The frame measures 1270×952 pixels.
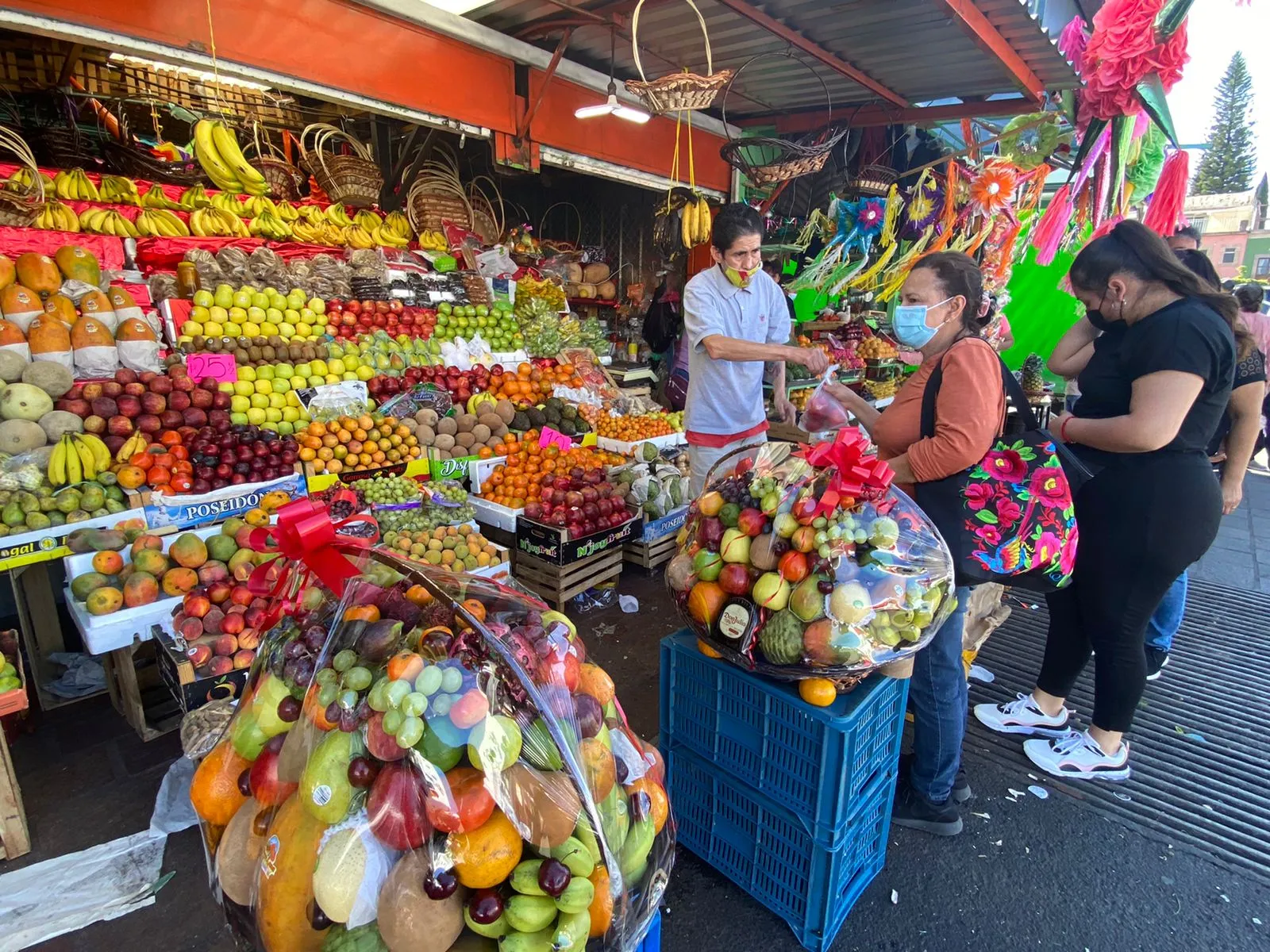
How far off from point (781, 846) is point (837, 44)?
5823 mm

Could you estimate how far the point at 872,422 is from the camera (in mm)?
2426

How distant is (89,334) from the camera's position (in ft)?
12.1

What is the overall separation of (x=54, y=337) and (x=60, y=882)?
287cm

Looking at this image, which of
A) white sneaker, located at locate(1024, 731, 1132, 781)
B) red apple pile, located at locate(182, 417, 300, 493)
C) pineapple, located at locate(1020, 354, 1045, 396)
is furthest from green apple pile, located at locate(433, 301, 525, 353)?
pineapple, located at locate(1020, 354, 1045, 396)

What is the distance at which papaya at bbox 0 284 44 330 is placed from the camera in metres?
3.55

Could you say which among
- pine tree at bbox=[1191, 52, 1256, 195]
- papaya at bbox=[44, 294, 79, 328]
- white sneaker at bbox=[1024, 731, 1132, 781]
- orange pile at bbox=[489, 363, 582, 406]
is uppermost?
pine tree at bbox=[1191, 52, 1256, 195]

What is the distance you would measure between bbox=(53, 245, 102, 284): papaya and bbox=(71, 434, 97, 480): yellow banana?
136cm

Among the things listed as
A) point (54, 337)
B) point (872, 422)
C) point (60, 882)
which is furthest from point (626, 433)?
point (60, 882)

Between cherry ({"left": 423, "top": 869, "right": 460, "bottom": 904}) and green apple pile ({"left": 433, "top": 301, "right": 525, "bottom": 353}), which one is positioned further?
green apple pile ({"left": 433, "top": 301, "right": 525, "bottom": 353})

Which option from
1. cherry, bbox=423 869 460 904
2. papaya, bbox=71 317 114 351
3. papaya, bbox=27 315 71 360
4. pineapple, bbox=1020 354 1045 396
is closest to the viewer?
cherry, bbox=423 869 460 904

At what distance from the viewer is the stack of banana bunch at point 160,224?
16.8ft

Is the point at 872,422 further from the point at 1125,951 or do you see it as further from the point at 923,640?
the point at 1125,951

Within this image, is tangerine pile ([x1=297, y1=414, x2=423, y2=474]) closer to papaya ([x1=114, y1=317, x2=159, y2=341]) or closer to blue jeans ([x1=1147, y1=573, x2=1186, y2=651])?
papaya ([x1=114, y1=317, x2=159, y2=341])

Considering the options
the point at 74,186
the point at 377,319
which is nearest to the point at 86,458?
the point at 377,319
